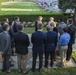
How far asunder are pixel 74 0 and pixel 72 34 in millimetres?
14862

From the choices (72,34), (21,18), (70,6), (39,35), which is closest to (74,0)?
(70,6)

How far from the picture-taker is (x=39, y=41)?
463 inches

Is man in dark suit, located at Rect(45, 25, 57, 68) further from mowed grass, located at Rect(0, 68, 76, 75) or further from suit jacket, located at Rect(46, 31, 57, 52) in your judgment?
mowed grass, located at Rect(0, 68, 76, 75)

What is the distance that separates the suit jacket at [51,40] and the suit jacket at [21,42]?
910mm

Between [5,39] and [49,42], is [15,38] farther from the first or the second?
[49,42]

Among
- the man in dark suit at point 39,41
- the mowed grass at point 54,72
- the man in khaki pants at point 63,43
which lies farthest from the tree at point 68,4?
the man in dark suit at point 39,41

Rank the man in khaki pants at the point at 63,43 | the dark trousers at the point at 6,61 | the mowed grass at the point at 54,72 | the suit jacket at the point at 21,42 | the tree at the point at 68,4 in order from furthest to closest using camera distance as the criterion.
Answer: the tree at the point at 68,4 → the man in khaki pants at the point at 63,43 → the mowed grass at the point at 54,72 → the dark trousers at the point at 6,61 → the suit jacket at the point at 21,42

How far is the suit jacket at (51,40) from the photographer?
1215 centimetres

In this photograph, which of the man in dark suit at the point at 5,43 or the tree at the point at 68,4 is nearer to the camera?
the man in dark suit at the point at 5,43

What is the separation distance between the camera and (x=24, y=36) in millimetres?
11672

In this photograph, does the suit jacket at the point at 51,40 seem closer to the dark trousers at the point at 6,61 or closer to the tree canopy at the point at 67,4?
the dark trousers at the point at 6,61

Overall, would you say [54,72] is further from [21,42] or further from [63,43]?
[21,42]

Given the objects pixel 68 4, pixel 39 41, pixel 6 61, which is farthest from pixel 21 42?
pixel 68 4

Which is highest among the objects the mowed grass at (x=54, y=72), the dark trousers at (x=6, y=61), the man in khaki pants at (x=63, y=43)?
the man in khaki pants at (x=63, y=43)
